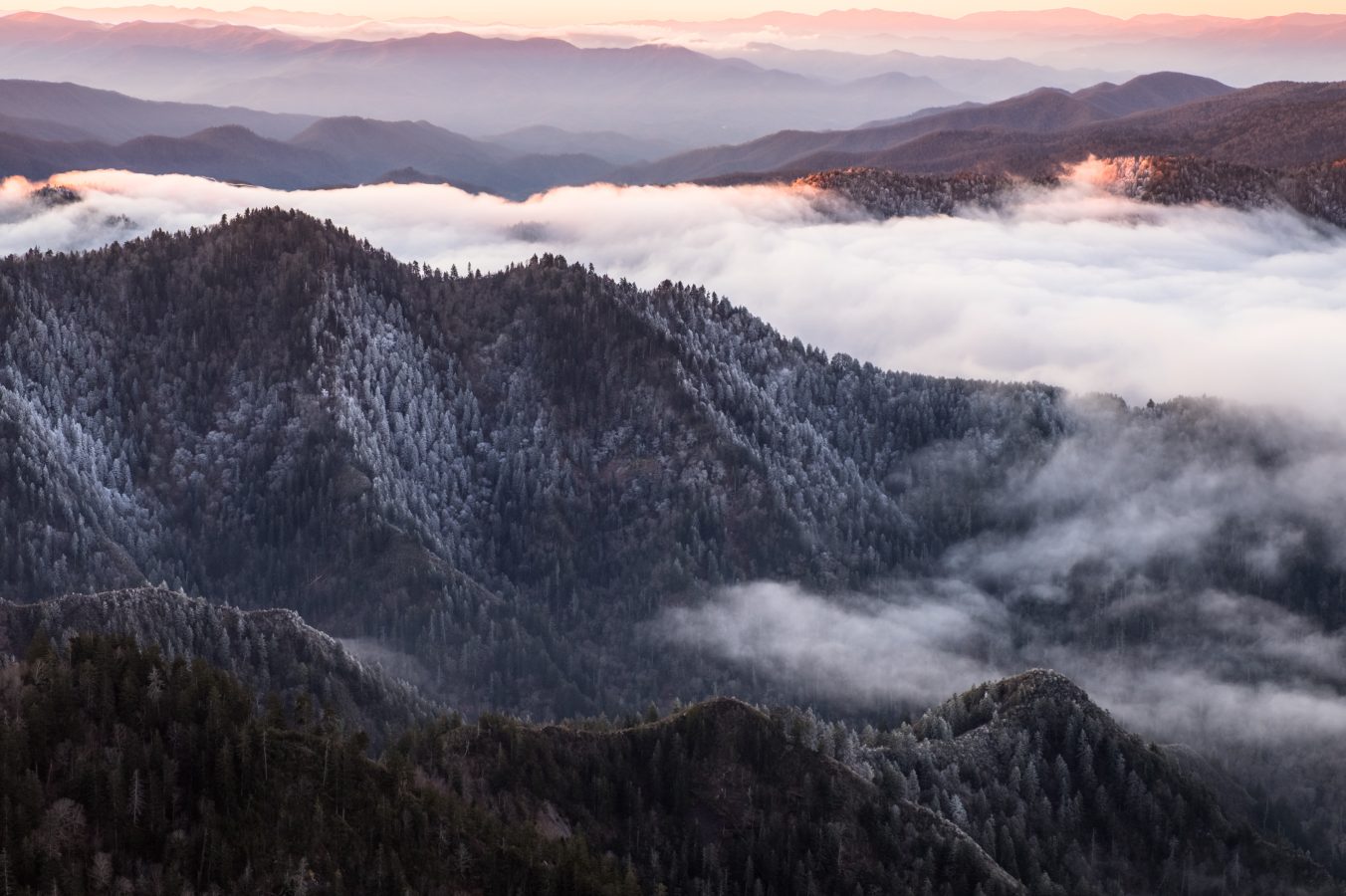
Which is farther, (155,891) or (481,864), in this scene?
(481,864)

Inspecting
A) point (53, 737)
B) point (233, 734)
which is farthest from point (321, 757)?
point (53, 737)

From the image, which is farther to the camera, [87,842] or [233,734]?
[233,734]

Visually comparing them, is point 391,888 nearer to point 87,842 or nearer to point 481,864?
point 481,864

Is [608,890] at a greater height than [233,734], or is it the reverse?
[233,734]

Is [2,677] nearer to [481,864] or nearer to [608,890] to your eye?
[481,864]

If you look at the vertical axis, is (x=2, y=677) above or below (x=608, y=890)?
above

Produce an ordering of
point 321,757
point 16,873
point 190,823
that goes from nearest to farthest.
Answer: point 16,873, point 190,823, point 321,757

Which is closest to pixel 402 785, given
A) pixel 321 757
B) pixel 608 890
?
pixel 321 757

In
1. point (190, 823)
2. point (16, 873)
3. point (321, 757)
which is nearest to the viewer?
point (16, 873)
